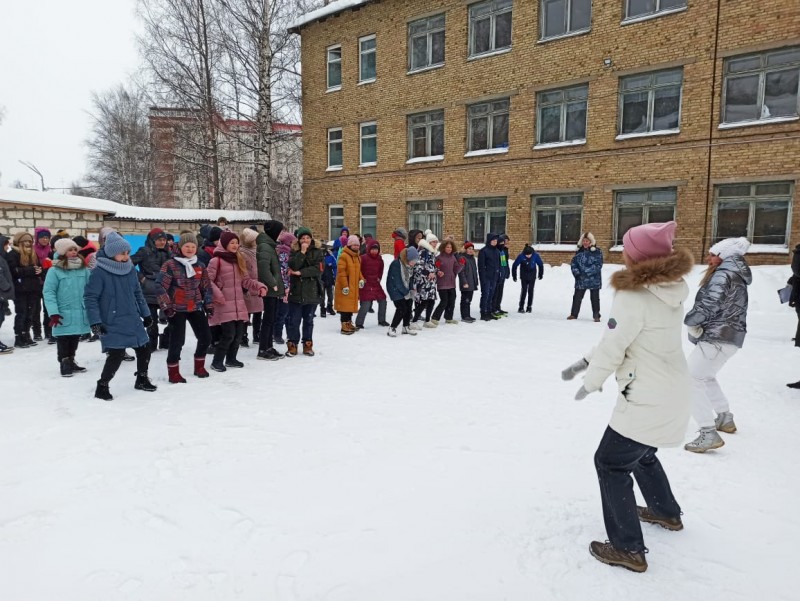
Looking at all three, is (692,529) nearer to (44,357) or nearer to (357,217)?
(44,357)

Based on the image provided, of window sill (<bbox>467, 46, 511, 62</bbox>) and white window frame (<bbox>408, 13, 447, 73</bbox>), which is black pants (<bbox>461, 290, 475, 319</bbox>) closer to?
window sill (<bbox>467, 46, 511, 62</bbox>)

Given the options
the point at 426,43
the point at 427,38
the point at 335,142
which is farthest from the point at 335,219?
the point at 427,38

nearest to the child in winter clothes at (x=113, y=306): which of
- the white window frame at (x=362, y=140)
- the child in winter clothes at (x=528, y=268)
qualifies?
the child in winter clothes at (x=528, y=268)

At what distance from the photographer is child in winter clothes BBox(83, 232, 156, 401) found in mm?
5395

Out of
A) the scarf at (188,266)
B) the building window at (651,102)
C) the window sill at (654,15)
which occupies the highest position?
the window sill at (654,15)

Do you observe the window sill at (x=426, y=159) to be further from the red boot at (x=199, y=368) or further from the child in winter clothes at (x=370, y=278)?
the red boot at (x=199, y=368)

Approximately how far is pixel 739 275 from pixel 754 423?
1.68 m

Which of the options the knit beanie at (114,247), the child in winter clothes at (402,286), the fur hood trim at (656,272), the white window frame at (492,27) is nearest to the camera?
the fur hood trim at (656,272)

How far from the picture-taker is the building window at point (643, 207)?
14586 millimetres

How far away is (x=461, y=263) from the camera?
10922mm

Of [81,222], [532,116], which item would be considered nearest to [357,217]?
[532,116]

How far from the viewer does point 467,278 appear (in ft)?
36.6

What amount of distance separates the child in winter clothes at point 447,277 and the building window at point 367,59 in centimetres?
1305

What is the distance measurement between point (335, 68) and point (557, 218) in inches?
481
